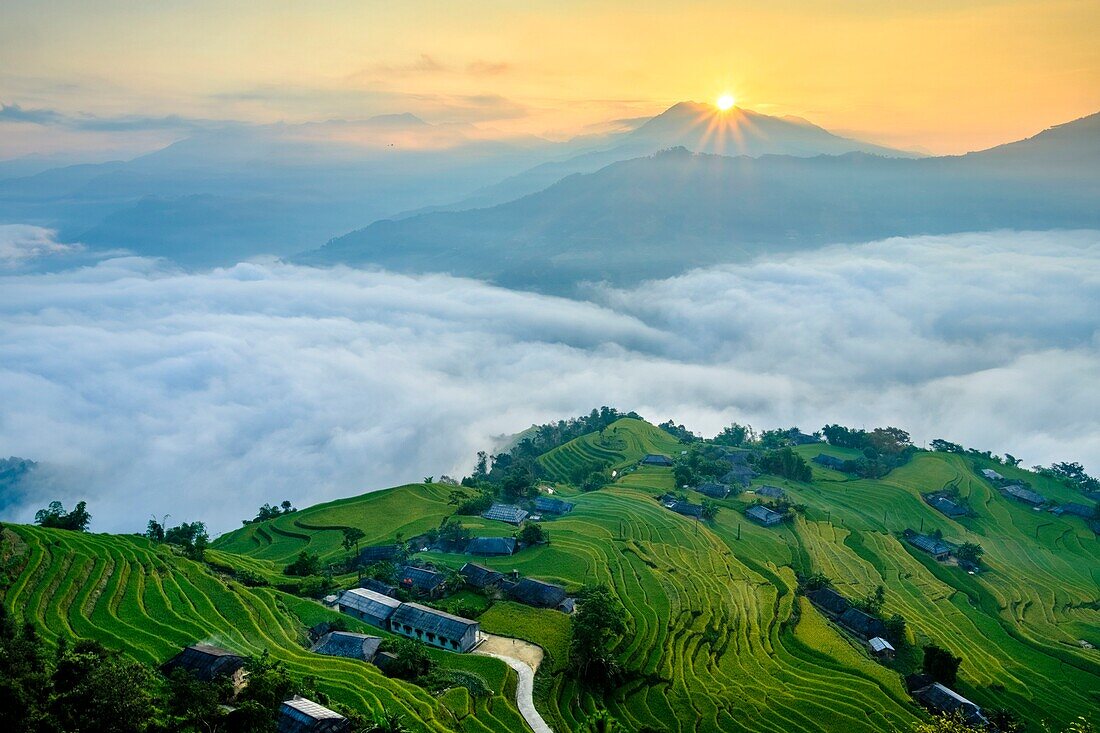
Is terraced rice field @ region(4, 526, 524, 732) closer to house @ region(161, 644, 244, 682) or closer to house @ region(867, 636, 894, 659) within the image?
house @ region(161, 644, 244, 682)

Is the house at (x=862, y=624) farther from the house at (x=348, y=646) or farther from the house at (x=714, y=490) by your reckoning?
the house at (x=348, y=646)

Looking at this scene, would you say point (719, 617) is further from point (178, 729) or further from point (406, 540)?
point (178, 729)

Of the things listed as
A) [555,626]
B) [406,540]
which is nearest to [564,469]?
[406,540]

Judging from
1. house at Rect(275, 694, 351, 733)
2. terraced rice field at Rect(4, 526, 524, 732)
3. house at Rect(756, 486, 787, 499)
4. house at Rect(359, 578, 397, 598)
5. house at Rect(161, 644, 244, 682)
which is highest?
house at Rect(275, 694, 351, 733)

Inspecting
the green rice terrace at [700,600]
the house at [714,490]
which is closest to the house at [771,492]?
the green rice terrace at [700,600]

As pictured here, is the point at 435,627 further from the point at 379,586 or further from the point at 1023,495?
the point at 1023,495

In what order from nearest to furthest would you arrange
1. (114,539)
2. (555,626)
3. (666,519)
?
(555,626)
(114,539)
(666,519)

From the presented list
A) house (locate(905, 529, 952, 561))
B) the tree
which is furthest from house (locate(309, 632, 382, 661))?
house (locate(905, 529, 952, 561))
